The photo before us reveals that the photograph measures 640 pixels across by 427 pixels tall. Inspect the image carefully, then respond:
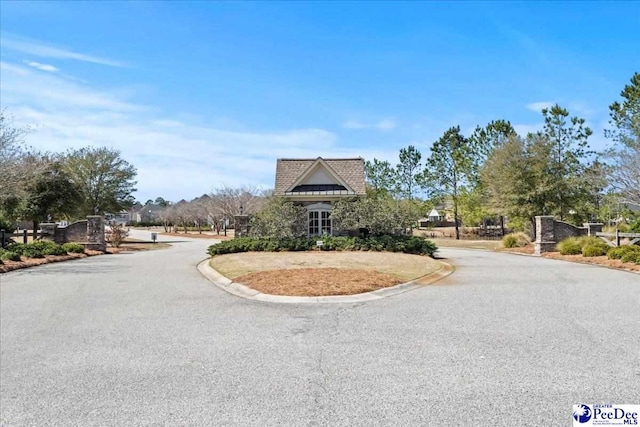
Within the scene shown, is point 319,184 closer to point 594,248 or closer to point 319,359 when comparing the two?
point 594,248

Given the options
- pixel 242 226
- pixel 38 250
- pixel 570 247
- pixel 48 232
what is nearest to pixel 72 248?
pixel 38 250

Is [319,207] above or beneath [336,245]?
above

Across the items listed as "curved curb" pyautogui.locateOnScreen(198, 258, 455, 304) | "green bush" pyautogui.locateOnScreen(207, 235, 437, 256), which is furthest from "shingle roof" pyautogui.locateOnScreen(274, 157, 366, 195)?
"curved curb" pyautogui.locateOnScreen(198, 258, 455, 304)

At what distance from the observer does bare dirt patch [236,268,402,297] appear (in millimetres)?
11523

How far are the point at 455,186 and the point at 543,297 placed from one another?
4330 centimetres

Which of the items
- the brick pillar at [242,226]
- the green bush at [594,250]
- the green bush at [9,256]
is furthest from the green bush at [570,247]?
the green bush at [9,256]

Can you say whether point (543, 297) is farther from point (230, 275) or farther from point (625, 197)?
point (625, 197)

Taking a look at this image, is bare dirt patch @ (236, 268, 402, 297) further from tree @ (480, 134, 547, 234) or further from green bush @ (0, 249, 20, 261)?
tree @ (480, 134, 547, 234)

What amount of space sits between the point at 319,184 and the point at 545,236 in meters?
13.1

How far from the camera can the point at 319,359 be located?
645 cm

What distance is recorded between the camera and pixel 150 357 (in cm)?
677

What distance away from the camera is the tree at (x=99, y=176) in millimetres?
43875

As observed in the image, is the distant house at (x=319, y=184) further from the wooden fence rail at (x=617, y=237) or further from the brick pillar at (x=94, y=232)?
the wooden fence rail at (x=617, y=237)

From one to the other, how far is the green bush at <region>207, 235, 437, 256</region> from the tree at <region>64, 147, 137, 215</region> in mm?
25261
